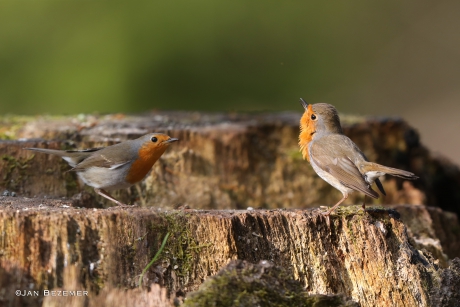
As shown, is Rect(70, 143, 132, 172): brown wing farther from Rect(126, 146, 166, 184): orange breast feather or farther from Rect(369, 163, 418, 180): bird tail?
Rect(369, 163, 418, 180): bird tail

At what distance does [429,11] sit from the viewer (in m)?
19.3

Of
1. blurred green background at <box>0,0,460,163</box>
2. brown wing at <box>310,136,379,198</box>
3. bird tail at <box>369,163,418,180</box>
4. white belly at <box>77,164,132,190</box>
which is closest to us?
bird tail at <box>369,163,418,180</box>

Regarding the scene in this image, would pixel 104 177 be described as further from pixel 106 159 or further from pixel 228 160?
pixel 228 160

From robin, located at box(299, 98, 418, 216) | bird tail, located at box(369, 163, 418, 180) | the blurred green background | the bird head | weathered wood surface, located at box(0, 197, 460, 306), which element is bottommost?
weathered wood surface, located at box(0, 197, 460, 306)

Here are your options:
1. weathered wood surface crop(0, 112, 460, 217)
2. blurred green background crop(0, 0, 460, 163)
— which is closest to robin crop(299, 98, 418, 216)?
weathered wood surface crop(0, 112, 460, 217)

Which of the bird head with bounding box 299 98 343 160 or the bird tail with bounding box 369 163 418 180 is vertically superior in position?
the bird head with bounding box 299 98 343 160

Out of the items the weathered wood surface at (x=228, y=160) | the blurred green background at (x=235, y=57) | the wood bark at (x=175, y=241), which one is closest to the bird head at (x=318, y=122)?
the wood bark at (x=175, y=241)

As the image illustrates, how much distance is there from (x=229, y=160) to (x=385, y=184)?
7.42ft

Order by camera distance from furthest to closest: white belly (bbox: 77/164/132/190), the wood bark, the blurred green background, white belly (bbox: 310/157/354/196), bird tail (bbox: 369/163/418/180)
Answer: the blurred green background → white belly (bbox: 77/164/132/190) → white belly (bbox: 310/157/354/196) → bird tail (bbox: 369/163/418/180) → the wood bark

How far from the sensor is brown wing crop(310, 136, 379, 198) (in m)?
5.36

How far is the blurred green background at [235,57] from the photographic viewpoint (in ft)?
44.2

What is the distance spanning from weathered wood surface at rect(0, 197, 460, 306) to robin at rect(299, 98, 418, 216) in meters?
0.30

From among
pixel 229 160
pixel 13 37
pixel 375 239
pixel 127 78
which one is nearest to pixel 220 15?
pixel 127 78

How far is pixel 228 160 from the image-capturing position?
8125 mm
